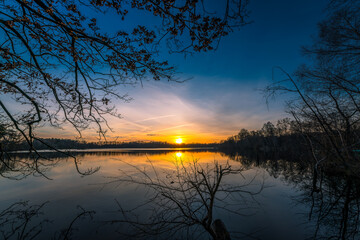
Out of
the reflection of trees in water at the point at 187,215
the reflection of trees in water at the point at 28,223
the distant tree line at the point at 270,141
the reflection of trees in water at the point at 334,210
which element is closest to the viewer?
the reflection of trees in water at the point at 187,215

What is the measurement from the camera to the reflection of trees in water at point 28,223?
16.4 feet

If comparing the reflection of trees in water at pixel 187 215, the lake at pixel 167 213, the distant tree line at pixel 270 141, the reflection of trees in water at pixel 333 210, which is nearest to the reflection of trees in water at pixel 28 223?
the lake at pixel 167 213

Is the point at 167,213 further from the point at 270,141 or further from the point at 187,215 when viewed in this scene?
the point at 270,141

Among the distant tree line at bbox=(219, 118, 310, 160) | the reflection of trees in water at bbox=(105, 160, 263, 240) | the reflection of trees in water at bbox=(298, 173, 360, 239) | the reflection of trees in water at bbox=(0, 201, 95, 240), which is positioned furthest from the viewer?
the distant tree line at bbox=(219, 118, 310, 160)

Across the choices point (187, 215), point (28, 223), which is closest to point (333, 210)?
point (187, 215)

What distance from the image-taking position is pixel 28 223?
19.0 feet

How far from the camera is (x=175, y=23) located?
297 centimetres

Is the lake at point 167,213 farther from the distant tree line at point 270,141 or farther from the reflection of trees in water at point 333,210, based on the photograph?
→ the distant tree line at point 270,141

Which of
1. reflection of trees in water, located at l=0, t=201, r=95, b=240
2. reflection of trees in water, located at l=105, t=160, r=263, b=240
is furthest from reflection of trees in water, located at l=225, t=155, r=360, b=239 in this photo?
reflection of trees in water, located at l=0, t=201, r=95, b=240

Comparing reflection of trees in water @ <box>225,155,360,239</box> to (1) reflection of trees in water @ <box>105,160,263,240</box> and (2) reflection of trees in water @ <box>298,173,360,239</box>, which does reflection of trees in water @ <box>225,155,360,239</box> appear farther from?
(1) reflection of trees in water @ <box>105,160,263,240</box>

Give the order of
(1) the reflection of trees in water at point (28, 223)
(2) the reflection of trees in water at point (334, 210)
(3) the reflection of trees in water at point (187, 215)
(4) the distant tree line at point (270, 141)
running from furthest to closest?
1. (4) the distant tree line at point (270, 141)
2. (1) the reflection of trees in water at point (28, 223)
3. (2) the reflection of trees in water at point (334, 210)
4. (3) the reflection of trees in water at point (187, 215)

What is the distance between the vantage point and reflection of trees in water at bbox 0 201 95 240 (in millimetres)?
4992

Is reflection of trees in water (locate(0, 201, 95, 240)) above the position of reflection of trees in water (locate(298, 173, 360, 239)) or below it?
below

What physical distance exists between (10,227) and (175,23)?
9.13 m
